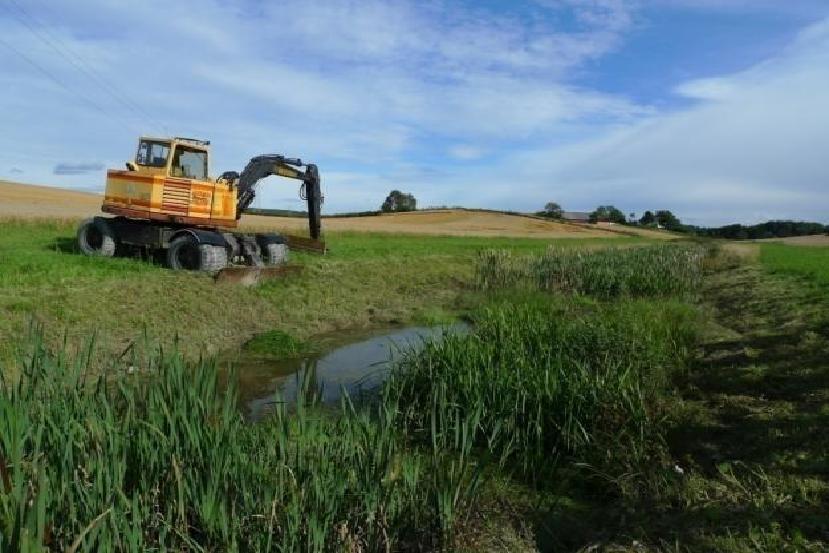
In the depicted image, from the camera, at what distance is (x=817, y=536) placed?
14.1 feet

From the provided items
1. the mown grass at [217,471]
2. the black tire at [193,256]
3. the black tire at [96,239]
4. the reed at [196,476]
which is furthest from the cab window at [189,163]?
the reed at [196,476]

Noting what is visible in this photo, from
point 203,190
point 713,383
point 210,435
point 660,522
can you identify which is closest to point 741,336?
point 713,383

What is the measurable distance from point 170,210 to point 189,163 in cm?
132

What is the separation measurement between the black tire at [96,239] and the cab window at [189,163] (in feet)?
7.35

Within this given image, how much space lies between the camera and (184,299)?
1274cm

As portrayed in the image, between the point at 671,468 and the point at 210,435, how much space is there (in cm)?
392

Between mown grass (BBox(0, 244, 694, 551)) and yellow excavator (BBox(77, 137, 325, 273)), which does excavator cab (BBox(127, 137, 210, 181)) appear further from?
mown grass (BBox(0, 244, 694, 551))

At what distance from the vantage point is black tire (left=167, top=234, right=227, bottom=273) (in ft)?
49.6

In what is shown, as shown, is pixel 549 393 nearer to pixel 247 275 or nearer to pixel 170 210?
pixel 247 275

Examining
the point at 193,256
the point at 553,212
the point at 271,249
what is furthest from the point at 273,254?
the point at 553,212

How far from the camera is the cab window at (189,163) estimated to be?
51.7 feet

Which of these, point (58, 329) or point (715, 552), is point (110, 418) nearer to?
point (715, 552)

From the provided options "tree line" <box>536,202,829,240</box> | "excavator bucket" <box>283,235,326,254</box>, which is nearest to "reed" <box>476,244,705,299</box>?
"excavator bucket" <box>283,235,326,254</box>

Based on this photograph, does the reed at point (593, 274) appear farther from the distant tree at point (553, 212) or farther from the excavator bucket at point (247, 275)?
the distant tree at point (553, 212)
